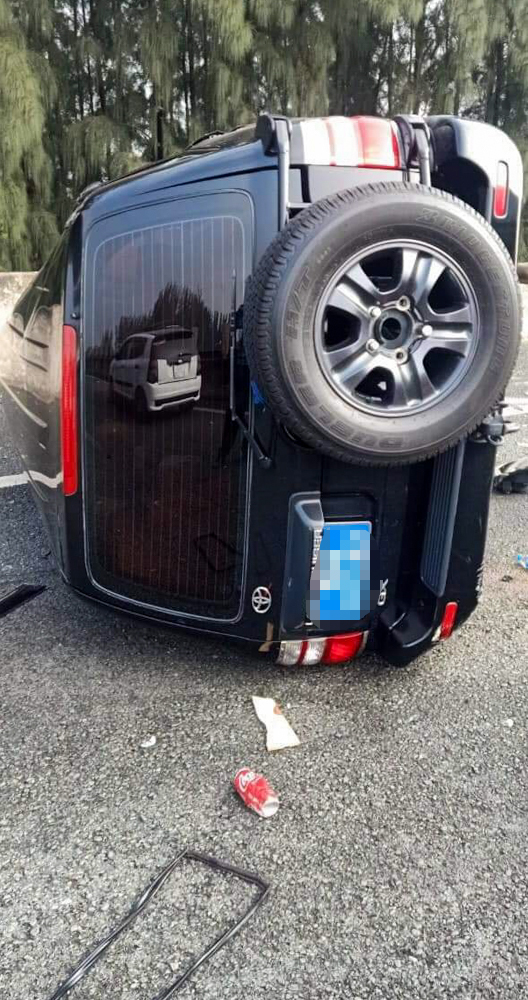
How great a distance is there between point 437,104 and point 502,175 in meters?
10.4

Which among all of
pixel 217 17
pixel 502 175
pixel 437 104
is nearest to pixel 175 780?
pixel 502 175

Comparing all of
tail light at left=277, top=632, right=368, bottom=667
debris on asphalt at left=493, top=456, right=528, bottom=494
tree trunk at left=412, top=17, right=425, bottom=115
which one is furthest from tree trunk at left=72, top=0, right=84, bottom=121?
tail light at left=277, top=632, right=368, bottom=667

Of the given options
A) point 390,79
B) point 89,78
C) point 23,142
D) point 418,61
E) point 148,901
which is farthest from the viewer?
point 390,79

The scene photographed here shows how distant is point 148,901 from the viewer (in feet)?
5.52

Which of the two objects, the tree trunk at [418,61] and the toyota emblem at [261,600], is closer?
the toyota emblem at [261,600]

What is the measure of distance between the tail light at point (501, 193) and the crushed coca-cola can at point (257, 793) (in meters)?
1.67

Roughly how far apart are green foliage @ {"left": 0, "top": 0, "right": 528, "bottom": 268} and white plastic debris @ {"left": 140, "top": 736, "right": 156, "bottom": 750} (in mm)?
8428

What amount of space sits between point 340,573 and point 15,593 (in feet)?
5.25

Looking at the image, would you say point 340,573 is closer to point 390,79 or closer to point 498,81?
point 390,79

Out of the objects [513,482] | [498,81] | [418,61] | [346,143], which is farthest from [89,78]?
[346,143]

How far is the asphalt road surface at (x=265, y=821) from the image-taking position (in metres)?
1.54

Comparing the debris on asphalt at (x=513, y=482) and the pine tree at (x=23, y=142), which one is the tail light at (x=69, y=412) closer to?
the debris on asphalt at (x=513, y=482)

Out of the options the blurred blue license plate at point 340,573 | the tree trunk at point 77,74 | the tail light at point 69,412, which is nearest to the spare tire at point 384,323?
the blurred blue license plate at point 340,573

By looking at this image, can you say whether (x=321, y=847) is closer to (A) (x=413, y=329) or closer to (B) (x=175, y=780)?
(B) (x=175, y=780)
